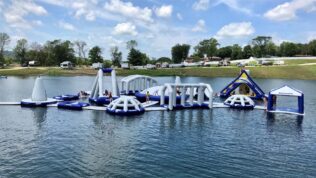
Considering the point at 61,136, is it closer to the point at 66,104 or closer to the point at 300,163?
the point at 66,104

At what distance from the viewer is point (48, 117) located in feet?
146

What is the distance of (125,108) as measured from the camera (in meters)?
46.9

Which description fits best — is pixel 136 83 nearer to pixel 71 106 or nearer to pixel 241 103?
Answer: pixel 71 106

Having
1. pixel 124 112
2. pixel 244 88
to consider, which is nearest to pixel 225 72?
pixel 244 88

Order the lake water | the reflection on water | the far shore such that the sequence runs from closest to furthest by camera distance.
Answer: the lake water
the reflection on water
the far shore

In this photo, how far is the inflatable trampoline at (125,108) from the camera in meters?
46.6

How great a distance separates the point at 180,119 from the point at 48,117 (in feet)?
58.4

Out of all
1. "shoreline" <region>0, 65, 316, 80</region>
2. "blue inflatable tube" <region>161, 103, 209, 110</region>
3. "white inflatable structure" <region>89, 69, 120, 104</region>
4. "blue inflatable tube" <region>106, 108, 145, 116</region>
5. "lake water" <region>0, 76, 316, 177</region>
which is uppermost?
"shoreline" <region>0, 65, 316, 80</region>

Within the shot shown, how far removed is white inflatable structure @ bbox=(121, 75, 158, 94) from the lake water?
22390mm

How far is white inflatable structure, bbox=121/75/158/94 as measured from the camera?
70256 mm

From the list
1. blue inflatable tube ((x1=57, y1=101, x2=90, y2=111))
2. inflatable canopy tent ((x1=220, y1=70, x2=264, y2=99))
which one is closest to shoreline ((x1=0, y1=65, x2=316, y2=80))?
inflatable canopy tent ((x1=220, y1=70, x2=264, y2=99))

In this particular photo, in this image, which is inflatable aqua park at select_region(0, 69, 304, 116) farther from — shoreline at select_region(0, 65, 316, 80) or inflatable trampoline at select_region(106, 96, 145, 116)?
shoreline at select_region(0, 65, 316, 80)

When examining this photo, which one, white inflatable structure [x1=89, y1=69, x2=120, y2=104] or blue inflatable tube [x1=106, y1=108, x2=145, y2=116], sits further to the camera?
white inflatable structure [x1=89, y1=69, x2=120, y2=104]

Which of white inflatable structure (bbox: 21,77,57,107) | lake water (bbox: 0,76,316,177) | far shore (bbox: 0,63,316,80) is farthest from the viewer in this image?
far shore (bbox: 0,63,316,80)
